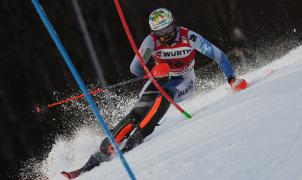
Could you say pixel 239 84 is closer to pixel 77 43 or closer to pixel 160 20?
pixel 160 20

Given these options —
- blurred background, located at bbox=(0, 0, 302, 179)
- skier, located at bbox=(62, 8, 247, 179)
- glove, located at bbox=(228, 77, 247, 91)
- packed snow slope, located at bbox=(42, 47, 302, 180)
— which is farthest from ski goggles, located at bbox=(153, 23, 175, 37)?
blurred background, located at bbox=(0, 0, 302, 179)

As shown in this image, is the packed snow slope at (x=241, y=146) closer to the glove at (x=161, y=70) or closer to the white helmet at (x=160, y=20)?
the glove at (x=161, y=70)

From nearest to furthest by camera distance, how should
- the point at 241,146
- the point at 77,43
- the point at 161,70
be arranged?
the point at 241,146
the point at 161,70
the point at 77,43

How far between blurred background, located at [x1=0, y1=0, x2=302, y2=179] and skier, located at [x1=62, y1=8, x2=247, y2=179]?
4678 millimetres

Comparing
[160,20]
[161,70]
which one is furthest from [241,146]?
[160,20]

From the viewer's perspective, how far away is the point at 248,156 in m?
2.17

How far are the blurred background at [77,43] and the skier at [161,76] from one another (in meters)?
4.68

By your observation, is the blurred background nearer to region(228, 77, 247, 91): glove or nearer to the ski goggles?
the ski goggles

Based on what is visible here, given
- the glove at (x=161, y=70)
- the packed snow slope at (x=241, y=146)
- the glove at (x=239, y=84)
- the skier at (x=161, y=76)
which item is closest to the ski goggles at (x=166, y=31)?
the skier at (x=161, y=76)

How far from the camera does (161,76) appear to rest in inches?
191

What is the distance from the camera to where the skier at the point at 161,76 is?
14.9 feet

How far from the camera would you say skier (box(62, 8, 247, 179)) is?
454 centimetres

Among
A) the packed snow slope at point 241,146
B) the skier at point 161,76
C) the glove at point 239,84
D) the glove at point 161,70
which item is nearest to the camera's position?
the packed snow slope at point 241,146

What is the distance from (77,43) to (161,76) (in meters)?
5.51
